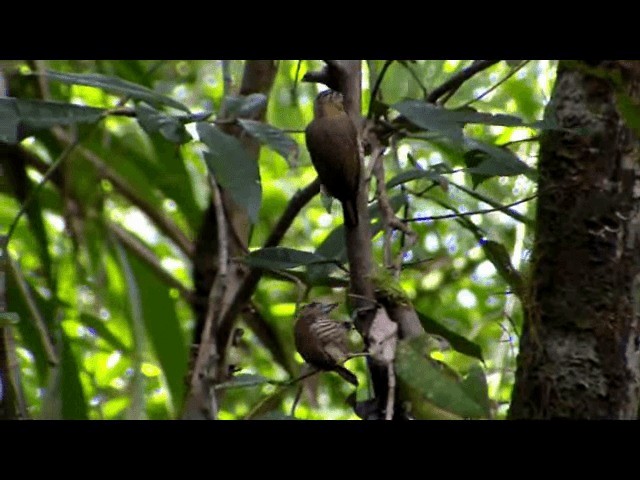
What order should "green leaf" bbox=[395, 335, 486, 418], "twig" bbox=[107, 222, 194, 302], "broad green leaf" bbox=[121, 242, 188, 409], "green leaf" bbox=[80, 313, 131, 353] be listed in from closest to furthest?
"green leaf" bbox=[395, 335, 486, 418] < "broad green leaf" bbox=[121, 242, 188, 409] < "green leaf" bbox=[80, 313, 131, 353] < "twig" bbox=[107, 222, 194, 302]

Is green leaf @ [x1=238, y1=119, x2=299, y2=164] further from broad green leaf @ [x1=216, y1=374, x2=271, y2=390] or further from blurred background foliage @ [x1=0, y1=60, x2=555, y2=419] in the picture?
broad green leaf @ [x1=216, y1=374, x2=271, y2=390]

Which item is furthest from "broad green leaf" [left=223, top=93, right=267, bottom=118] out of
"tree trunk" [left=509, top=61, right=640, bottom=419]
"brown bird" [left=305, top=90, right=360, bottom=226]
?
"brown bird" [left=305, top=90, right=360, bottom=226]

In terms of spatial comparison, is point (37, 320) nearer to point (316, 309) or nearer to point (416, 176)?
point (416, 176)

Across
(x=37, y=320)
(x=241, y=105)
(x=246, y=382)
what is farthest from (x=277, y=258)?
(x=37, y=320)

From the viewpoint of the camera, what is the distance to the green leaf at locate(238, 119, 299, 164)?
92 centimetres

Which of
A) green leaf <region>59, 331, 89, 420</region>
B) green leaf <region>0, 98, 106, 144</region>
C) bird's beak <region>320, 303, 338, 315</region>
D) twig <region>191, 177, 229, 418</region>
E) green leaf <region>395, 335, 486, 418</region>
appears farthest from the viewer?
twig <region>191, 177, 229, 418</region>

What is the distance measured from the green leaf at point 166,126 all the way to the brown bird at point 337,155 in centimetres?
34

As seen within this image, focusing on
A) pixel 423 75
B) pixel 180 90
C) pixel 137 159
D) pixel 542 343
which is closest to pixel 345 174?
pixel 542 343

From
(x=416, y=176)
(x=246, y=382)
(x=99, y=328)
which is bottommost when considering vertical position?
(x=99, y=328)

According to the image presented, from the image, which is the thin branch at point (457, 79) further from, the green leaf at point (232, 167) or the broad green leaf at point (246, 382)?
the broad green leaf at point (246, 382)

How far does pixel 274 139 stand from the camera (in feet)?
3.06

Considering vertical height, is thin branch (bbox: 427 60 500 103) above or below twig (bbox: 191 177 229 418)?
above

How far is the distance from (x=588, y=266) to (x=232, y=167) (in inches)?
13.9
